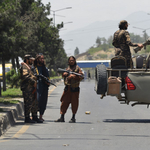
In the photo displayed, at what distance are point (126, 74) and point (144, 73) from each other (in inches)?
24.1

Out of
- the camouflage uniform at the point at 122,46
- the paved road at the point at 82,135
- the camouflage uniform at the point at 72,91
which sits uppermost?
the camouflage uniform at the point at 122,46

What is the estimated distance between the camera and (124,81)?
12.1 m

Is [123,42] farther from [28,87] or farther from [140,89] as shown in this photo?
[28,87]

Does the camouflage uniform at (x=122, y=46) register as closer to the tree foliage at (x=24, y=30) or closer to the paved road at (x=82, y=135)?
the paved road at (x=82, y=135)

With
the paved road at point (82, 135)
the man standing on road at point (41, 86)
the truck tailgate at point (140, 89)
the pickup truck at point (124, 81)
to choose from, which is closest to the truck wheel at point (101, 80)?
the pickup truck at point (124, 81)

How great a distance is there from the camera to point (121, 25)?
1216 centimetres

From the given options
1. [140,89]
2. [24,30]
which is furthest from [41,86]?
[24,30]

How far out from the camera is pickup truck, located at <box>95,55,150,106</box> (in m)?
11.3

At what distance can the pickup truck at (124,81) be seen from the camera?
11.3 metres

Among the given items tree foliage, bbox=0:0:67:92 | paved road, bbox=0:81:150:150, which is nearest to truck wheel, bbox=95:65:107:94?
paved road, bbox=0:81:150:150

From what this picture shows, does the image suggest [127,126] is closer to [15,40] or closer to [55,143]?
[55,143]

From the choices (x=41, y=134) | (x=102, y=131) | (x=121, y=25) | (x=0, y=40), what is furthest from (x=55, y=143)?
(x=0, y=40)

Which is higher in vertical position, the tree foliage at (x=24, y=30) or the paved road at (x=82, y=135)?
the tree foliage at (x=24, y=30)

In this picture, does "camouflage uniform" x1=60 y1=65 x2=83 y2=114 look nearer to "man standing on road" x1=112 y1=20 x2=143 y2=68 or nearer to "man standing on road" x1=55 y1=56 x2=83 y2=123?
"man standing on road" x1=55 y1=56 x2=83 y2=123
